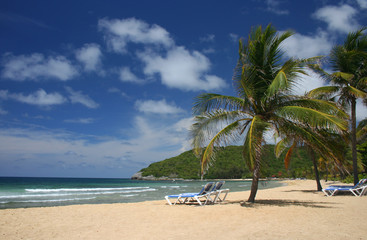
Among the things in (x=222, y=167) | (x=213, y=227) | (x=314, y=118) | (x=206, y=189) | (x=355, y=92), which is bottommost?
(x=213, y=227)

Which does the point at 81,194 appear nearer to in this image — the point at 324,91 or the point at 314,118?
the point at 324,91

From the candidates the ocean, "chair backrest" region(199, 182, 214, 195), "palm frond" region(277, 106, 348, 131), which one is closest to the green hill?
the ocean

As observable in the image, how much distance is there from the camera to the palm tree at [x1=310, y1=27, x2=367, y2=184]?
42.8 ft

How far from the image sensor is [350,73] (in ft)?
44.5

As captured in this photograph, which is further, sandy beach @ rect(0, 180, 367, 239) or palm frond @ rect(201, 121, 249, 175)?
palm frond @ rect(201, 121, 249, 175)

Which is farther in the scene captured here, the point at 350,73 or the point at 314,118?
the point at 350,73

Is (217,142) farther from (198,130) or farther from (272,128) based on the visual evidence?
(272,128)

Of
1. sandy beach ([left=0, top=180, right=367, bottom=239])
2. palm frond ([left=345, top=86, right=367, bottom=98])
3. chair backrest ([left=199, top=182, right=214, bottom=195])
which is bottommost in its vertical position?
sandy beach ([left=0, top=180, right=367, bottom=239])

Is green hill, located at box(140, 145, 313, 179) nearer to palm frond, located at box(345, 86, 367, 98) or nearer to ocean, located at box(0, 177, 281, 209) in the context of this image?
ocean, located at box(0, 177, 281, 209)

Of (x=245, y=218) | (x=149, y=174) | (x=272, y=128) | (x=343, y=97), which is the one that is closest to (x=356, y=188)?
(x=343, y=97)

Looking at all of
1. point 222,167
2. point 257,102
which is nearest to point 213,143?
point 257,102

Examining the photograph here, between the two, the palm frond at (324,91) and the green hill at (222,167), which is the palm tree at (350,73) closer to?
the palm frond at (324,91)

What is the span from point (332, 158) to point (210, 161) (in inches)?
153

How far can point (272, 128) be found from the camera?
356 inches
